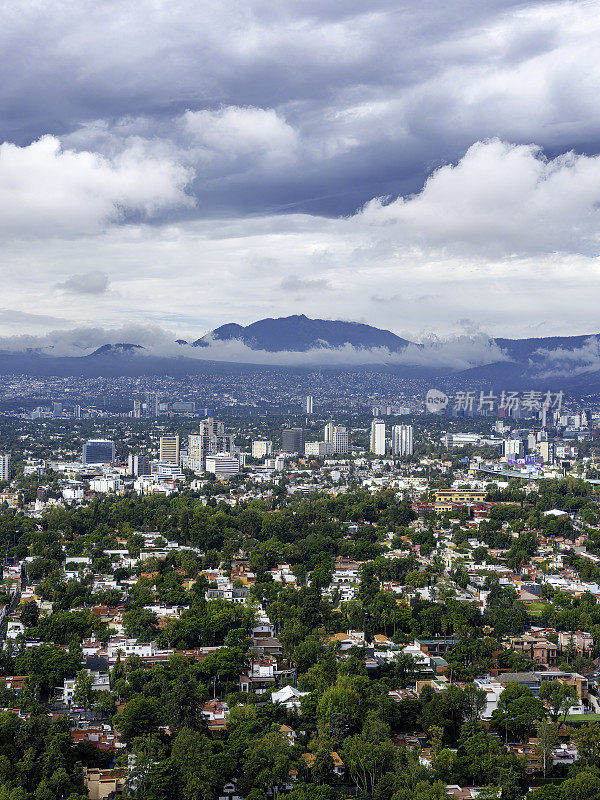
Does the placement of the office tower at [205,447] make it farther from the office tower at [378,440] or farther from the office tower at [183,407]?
the office tower at [183,407]

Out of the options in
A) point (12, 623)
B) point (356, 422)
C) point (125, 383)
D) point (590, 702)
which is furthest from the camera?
point (125, 383)

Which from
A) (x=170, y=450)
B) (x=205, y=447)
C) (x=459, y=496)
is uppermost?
(x=205, y=447)

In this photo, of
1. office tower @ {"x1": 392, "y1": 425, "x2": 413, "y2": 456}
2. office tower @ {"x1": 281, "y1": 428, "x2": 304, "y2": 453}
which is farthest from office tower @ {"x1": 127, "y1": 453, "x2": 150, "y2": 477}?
office tower @ {"x1": 392, "y1": 425, "x2": 413, "y2": 456}

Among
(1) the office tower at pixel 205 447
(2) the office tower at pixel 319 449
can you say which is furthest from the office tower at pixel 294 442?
(1) the office tower at pixel 205 447

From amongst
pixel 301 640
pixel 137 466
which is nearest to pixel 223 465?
pixel 137 466

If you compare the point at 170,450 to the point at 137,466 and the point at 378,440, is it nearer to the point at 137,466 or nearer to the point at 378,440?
the point at 137,466

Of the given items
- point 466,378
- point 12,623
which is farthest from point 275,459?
point 466,378

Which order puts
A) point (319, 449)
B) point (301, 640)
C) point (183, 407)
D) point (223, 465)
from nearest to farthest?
point (301, 640), point (223, 465), point (319, 449), point (183, 407)

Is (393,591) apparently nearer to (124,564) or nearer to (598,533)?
(124,564)
